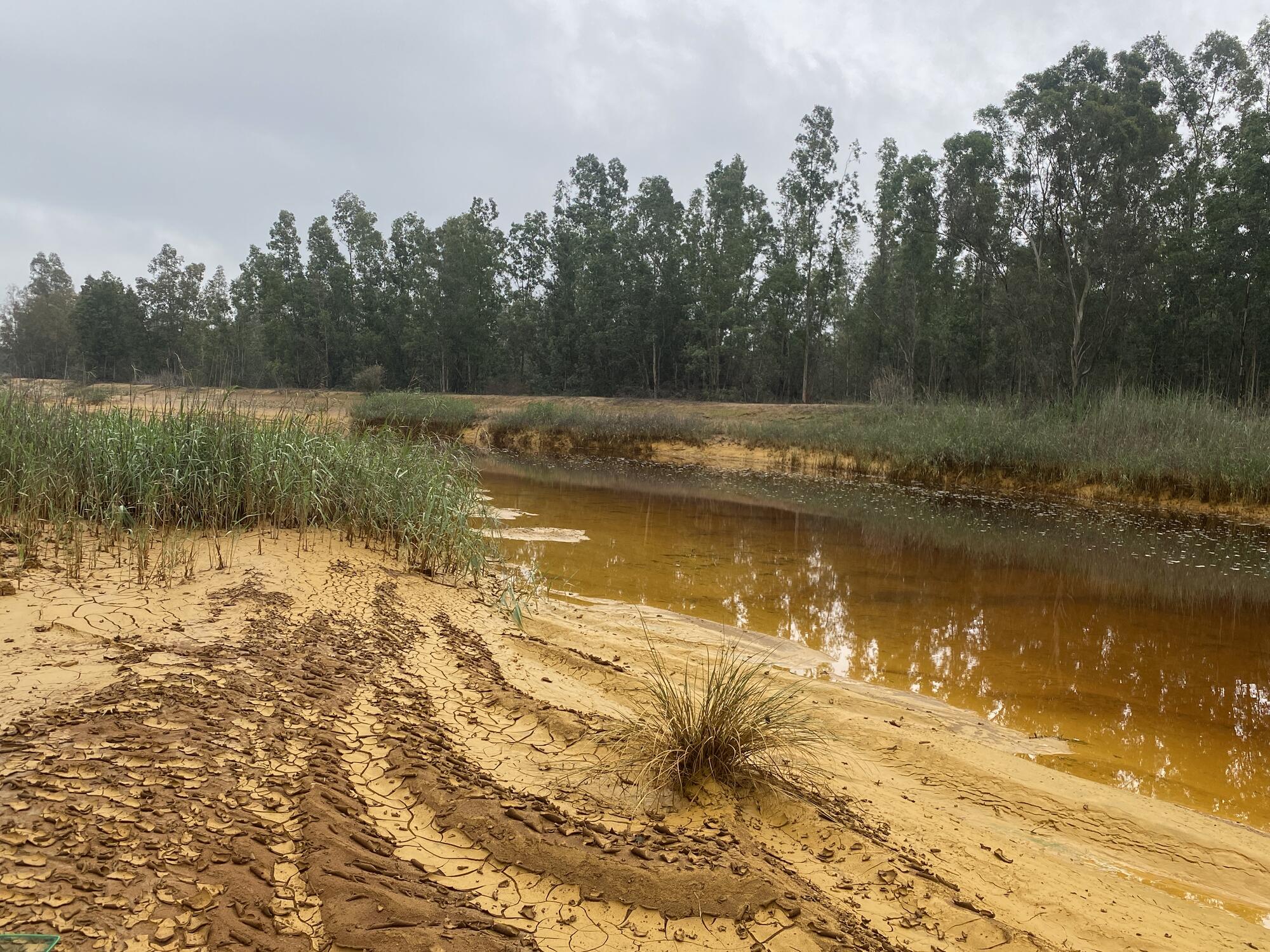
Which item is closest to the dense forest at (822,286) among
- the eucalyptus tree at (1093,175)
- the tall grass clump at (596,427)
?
the eucalyptus tree at (1093,175)

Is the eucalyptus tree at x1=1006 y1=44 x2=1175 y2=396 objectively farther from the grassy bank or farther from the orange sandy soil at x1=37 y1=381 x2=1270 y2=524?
the orange sandy soil at x1=37 y1=381 x2=1270 y2=524

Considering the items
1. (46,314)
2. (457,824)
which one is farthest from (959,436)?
(46,314)

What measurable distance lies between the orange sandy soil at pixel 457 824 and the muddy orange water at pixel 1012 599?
46.9 inches

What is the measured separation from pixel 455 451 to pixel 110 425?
3492 mm

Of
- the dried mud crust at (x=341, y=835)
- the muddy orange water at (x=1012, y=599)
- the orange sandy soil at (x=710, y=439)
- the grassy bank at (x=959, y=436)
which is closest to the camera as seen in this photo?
the dried mud crust at (x=341, y=835)

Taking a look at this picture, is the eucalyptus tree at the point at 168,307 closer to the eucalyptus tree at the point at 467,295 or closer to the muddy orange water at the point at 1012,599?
the eucalyptus tree at the point at 467,295

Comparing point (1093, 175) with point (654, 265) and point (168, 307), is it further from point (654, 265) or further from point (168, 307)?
point (168, 307)

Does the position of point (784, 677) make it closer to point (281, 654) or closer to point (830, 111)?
point (281, 654)

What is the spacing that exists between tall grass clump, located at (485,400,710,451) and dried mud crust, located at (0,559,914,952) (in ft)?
71.3

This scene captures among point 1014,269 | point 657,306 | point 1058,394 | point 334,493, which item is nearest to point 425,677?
point 334,493

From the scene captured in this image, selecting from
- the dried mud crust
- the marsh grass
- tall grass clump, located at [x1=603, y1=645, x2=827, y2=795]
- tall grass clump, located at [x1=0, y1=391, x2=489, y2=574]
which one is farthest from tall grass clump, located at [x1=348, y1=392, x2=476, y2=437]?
tall grass clump, located at [x1=603, y1=645, x2=827, y2=795]

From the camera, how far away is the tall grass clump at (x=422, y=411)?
22.2m

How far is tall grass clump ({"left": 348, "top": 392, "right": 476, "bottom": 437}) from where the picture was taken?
22188mm

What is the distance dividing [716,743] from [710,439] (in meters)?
21.8
